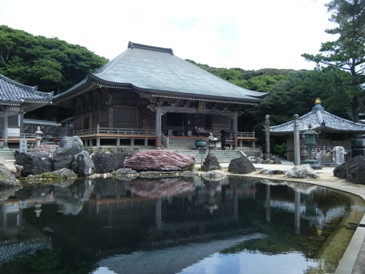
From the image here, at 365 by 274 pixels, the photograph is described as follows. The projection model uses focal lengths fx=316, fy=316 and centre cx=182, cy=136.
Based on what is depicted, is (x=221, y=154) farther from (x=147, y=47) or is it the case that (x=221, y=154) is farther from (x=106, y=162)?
(x=147, y=47)

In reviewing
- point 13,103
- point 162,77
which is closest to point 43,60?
point 162,77

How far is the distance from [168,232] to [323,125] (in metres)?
20.2

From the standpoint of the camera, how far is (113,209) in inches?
304

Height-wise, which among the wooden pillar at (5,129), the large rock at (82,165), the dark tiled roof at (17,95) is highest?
the dark tiled roof at (17,95)

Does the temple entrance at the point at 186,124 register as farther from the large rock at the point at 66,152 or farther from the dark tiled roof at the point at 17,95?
the large rock at the point at 66,152

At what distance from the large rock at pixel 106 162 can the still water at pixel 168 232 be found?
619cm

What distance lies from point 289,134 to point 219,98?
6363 millimetres

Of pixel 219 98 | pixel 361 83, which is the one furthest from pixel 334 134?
pixel 219 98

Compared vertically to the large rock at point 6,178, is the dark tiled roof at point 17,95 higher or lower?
higher

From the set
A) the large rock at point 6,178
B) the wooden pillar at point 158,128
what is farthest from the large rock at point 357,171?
the wooden pillar at point 158,128

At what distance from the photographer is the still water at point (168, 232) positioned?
4.20 m

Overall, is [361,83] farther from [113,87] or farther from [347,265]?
[347,265]

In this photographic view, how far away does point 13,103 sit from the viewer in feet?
64.2

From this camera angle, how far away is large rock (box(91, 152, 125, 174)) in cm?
1614
